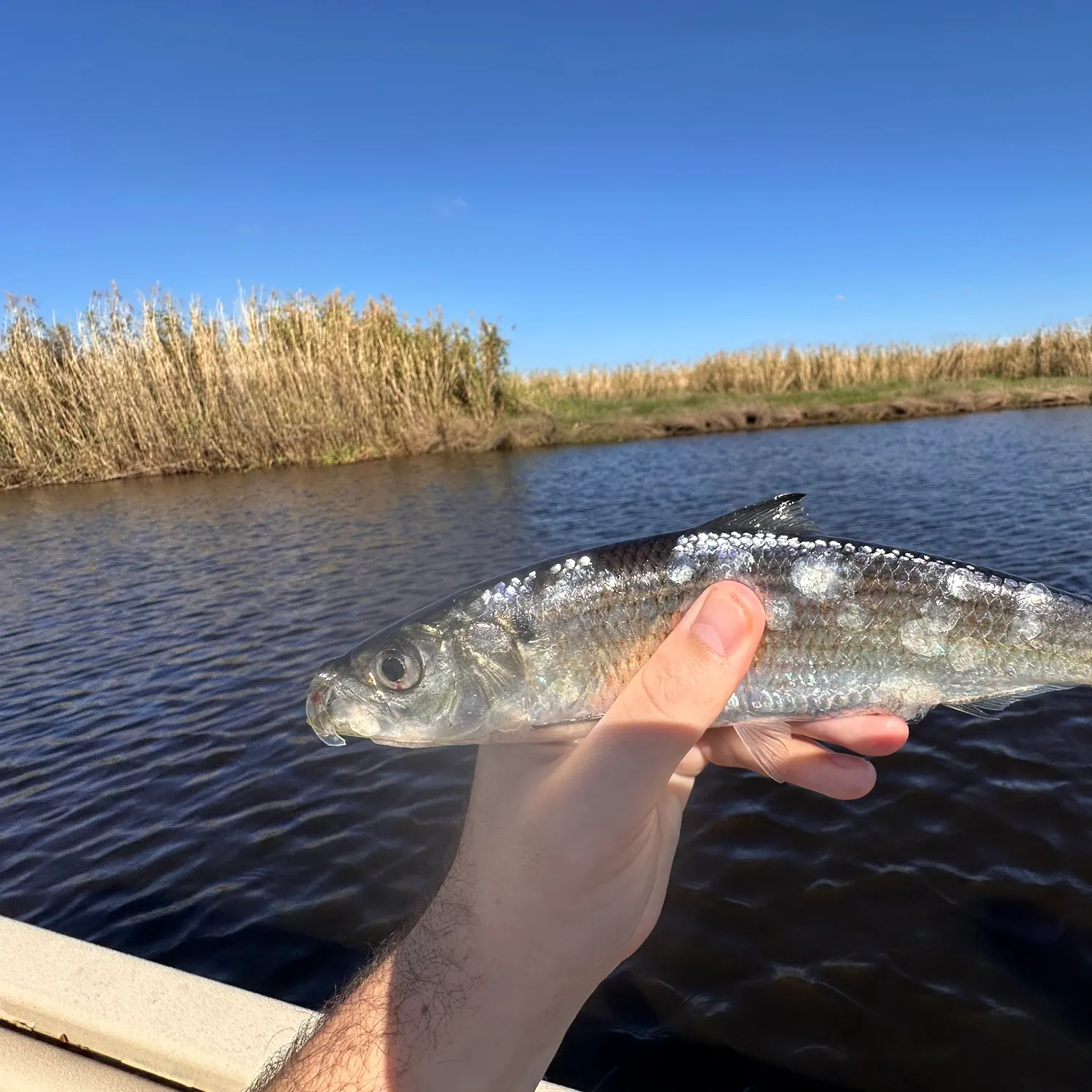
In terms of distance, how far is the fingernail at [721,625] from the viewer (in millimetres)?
2111

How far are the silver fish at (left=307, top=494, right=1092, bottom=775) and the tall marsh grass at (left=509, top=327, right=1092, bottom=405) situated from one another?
3834 centimetres

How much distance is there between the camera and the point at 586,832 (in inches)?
79.0

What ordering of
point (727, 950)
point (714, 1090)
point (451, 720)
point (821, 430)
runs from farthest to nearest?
point (821, 430) < point (727, 950) < point (714, 1090) < point (451, 720)

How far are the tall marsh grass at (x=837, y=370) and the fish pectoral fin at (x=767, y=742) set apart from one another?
1516 inches

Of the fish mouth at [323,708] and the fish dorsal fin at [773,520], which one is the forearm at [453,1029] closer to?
the fish mouth at [323,708]

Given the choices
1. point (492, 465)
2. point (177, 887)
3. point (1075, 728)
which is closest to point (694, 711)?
point (177, 887)

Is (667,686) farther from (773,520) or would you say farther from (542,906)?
(773,520)

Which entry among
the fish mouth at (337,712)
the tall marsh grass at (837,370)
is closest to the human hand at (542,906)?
the fish mouth at (337,712)

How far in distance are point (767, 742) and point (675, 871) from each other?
115 inches

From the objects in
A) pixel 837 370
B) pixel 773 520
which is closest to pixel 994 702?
pixel 773 520

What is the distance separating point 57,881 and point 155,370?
28.0 meters

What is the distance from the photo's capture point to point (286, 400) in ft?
101

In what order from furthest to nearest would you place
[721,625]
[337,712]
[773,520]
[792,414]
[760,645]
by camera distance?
[792,414]
[773,520]
[760,645]
[337,712]
[721,625]

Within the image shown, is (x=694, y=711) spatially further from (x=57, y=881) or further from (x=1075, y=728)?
(x=1075, y=728)
